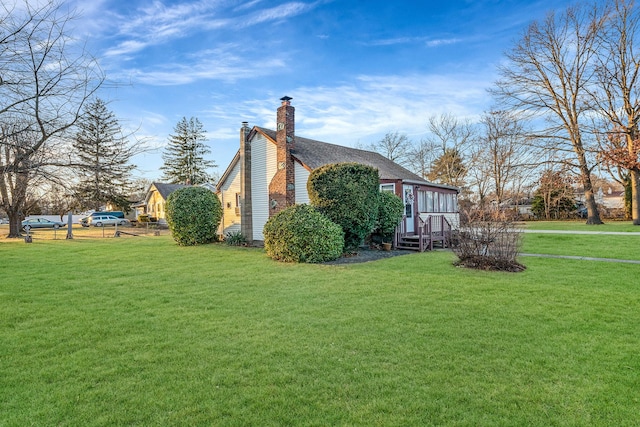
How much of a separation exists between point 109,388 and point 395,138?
40702 millimetres

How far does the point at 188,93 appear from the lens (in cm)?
1260

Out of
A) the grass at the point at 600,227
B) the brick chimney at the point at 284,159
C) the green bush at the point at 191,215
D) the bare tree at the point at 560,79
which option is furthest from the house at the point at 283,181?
the bare tree at the point at 560,79

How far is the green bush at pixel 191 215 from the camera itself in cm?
1664

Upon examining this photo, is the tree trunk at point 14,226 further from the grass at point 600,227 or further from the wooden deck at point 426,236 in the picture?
the grass at point 600,227

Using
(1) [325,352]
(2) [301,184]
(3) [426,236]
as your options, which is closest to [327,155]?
(2) [301,184]

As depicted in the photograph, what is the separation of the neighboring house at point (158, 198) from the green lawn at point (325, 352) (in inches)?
1313

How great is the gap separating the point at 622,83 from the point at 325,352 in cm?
3036

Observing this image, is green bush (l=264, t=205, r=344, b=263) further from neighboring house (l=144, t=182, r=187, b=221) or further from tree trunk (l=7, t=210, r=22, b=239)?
neighboring house (l=144, t=182, r=187, b=221)

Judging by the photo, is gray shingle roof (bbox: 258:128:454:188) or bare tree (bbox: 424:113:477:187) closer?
gray shingle roof (bbox: 258:128:454:188)

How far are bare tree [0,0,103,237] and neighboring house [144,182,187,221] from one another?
34401mm

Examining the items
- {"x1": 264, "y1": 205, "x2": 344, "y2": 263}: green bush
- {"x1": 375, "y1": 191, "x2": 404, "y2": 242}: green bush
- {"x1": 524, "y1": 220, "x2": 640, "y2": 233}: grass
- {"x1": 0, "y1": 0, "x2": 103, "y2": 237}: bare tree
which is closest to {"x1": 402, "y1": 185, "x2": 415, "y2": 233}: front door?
{"x1": 375, "y1": 191, "x2": 404, "y2": 242}: green bush

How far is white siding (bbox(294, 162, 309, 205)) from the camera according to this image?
14.9 meters

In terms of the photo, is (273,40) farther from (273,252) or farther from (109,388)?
(109,388)

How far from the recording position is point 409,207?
16.2 meters
